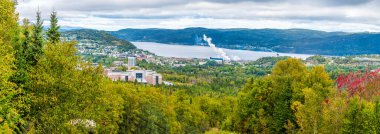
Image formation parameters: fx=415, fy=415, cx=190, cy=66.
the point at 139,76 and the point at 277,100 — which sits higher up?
the point at 277,100

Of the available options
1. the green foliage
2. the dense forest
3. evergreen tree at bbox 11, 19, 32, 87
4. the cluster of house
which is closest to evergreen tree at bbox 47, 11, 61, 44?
the dense forest

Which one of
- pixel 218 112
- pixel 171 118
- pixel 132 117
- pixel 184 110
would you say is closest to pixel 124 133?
pixel 132 117

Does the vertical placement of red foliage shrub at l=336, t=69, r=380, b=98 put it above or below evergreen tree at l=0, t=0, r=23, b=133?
below

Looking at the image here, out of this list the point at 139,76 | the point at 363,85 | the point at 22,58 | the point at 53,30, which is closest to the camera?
the point at 22,58

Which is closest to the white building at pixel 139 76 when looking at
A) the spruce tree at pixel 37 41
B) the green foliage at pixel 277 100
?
the green foliage at pixel 277 100

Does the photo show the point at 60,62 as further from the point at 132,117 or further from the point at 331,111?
the point at 132,117

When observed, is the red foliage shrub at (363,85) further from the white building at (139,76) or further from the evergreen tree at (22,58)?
the white building at (139,76)

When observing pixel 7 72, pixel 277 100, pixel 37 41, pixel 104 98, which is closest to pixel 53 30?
pixel 37 41

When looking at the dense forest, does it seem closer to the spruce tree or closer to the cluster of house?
the spruce tree

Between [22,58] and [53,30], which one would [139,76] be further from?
[22,58]
